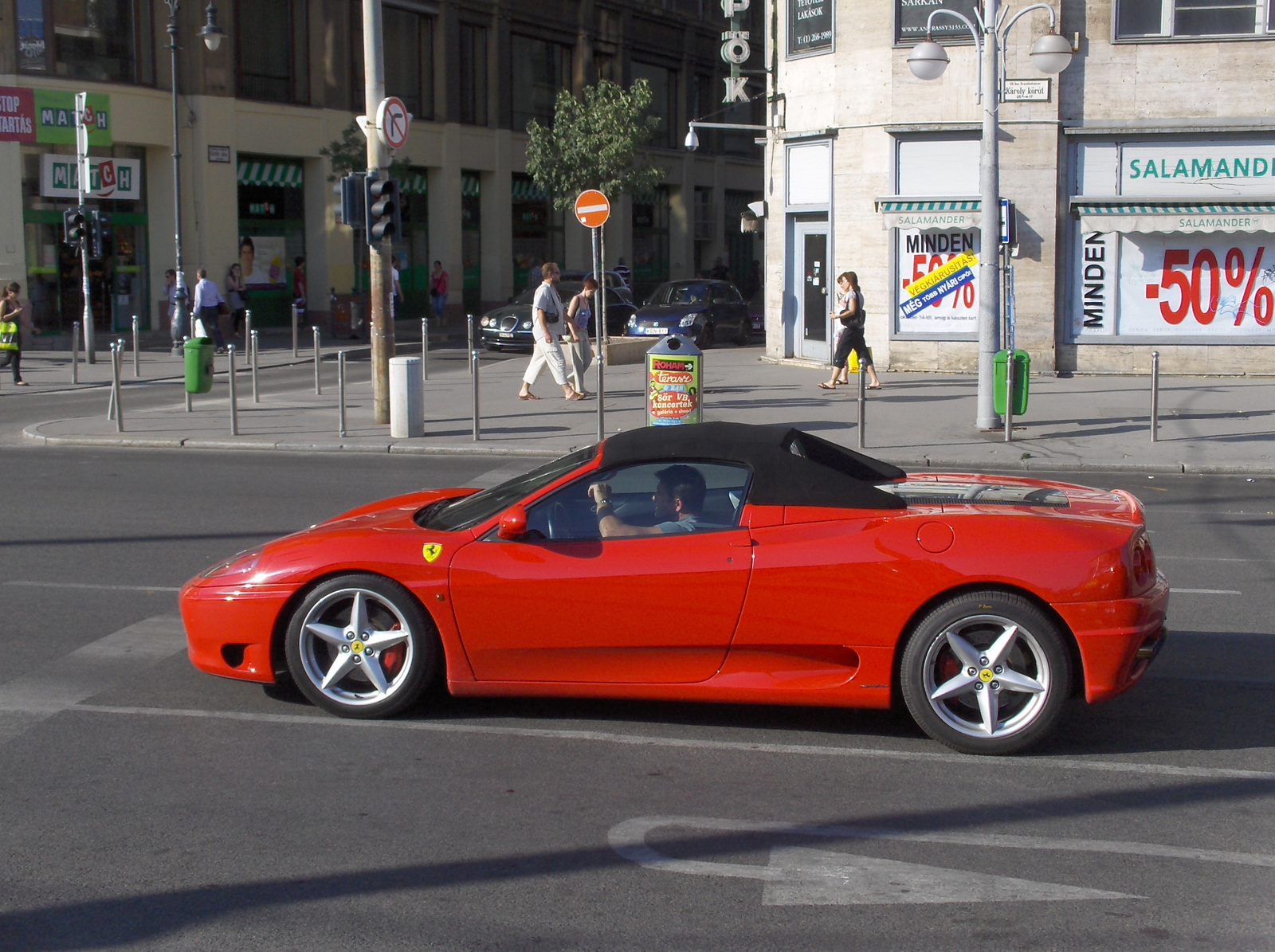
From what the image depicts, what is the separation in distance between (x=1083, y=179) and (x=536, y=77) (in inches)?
1052

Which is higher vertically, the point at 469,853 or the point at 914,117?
the point at 914,117

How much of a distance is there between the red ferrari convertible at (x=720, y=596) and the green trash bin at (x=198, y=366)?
498 inches

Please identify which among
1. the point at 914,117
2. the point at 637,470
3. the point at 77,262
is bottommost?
the point at 637,470

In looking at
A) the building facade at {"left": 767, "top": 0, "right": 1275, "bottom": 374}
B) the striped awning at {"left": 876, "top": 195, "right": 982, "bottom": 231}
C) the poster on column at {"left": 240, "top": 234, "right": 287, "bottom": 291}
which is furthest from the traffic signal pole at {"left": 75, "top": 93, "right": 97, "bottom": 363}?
the striped awning at {"left": 876, "top": 195, "right": 982, "bottom": 231}

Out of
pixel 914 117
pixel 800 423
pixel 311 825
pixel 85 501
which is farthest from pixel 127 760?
pixel 914 117

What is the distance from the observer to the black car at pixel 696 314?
2984cm

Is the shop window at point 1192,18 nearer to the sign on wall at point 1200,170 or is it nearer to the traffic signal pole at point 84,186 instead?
the sign on wall at point 1200,170

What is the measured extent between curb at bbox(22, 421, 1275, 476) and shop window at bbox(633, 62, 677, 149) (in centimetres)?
3828

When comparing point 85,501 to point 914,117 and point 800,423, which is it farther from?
point 914,117

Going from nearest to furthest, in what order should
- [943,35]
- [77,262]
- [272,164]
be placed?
[943,35], [77,262], [272,164]

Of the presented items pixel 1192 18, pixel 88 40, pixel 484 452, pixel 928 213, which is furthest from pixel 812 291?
pixel 88 40

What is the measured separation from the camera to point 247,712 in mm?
6254

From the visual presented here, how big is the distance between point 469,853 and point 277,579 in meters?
1.92

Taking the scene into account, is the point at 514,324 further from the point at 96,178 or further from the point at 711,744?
the point at 711,744
